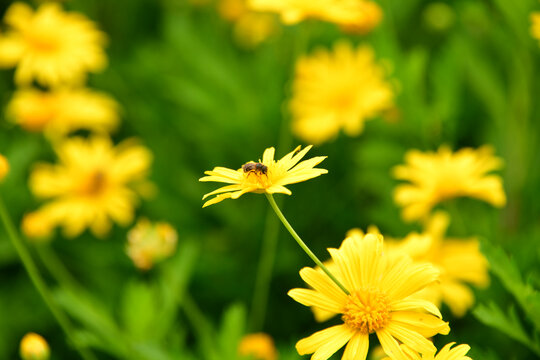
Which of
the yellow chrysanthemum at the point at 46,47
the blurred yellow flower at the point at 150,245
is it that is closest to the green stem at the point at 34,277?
the blurred yellow flower at the point at 150,245

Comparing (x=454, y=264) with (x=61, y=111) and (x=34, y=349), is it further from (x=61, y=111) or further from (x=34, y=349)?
(x=61, y=111)

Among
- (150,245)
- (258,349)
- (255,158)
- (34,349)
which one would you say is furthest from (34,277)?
(255,158)

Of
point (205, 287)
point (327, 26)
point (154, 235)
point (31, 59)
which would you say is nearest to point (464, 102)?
point (327, 26)

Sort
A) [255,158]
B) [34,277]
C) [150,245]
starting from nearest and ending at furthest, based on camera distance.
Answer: [34,277] → [150,245] → [255,158]

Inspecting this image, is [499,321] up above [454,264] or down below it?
below

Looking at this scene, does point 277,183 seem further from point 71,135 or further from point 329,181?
point 71,135

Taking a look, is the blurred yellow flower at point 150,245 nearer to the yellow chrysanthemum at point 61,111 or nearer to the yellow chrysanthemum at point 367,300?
the yellow chrysanthemum at point 367,300

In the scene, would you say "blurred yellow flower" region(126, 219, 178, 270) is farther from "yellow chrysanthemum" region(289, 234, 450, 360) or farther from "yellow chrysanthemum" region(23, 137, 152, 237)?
"yellow chrysanthemum" region(289, 234, 450, 360)

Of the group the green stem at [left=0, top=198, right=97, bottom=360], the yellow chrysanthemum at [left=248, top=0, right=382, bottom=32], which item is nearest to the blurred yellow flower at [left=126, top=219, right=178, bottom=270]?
the green stem at [left=0, top=198, right=97, bottom=360]
